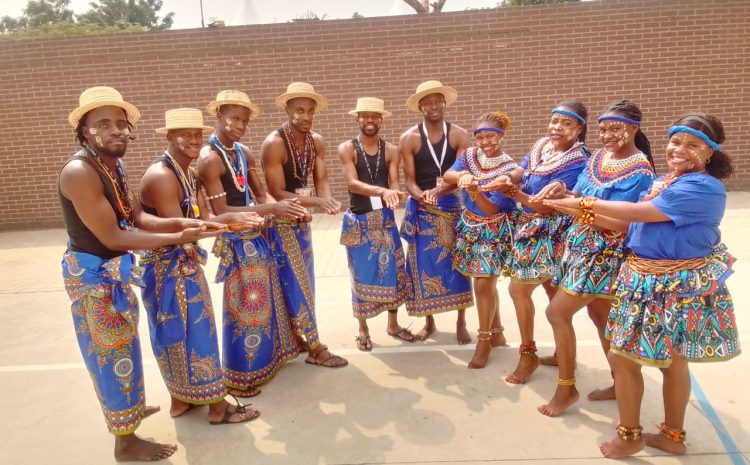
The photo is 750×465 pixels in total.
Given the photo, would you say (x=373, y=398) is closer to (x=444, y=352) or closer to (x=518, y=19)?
(x=444, y=352)

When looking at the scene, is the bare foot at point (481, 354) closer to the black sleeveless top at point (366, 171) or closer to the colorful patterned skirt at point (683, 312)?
the black sleeveless top at point (366, 171)

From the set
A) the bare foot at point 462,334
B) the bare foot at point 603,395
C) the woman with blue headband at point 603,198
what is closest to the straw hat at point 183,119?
the woman with blue headband at point 603,198

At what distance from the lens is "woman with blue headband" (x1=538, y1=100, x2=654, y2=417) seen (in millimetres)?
3010

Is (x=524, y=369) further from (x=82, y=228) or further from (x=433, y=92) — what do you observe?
(x=82, y=228)

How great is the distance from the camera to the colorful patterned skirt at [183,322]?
3254 millimetres

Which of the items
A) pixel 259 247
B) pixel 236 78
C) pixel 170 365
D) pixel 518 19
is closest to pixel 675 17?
pixel 518 19

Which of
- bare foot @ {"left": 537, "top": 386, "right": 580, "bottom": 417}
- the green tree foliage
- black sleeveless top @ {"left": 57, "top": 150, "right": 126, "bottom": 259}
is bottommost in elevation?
bare foot @ {"left": 537, "top": 386, "right": 580, "bottom": 417}

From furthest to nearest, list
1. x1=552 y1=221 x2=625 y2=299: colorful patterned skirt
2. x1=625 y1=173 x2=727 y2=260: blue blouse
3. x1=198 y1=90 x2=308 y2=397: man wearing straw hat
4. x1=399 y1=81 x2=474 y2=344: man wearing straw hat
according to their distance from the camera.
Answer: x1=399 y1=81 x2=474 y2=344: man wearing straw hat, x1=198 y1=90 x2=308 y2=397: man wearing straw hat, x1=552 y1=221 x2=625 y2=299: colorful patterned skirt, x1=625 y1=173 x2=727 y2=260: blue blouse

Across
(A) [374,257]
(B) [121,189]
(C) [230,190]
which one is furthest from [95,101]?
(A) [374,257]

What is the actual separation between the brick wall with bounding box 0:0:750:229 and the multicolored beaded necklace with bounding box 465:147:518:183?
5928 millimetres

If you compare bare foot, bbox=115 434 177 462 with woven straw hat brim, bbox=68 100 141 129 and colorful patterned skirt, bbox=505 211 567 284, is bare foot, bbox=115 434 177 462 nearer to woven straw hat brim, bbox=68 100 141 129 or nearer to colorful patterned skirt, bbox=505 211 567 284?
woven straw hat brim, bbox=68 100 141 129

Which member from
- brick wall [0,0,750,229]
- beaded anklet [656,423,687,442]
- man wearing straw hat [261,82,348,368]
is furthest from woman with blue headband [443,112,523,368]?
brick wall [0,0,750,229]

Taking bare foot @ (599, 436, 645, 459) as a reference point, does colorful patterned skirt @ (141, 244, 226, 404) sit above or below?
above

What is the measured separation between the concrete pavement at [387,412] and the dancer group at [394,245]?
0.50 ft
